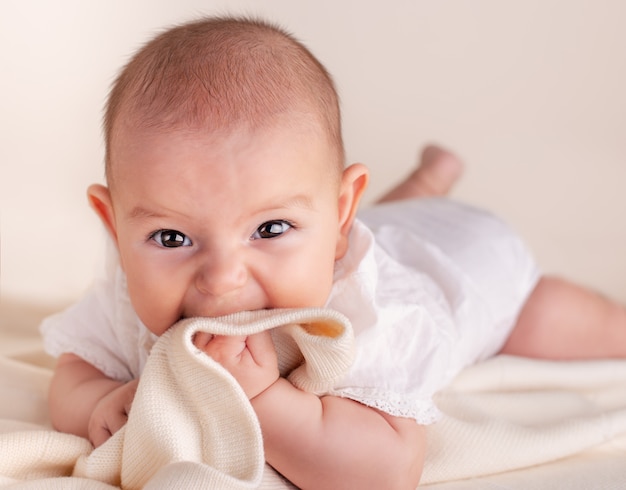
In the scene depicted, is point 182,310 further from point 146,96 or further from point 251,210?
point 146,96

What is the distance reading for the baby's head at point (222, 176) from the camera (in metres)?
1.07

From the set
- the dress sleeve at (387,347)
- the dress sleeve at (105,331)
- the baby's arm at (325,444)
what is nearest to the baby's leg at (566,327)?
the dress sleeve at (387,347)

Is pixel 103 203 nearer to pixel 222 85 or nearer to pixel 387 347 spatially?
pixel 222 85

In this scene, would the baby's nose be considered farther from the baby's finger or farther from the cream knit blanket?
the baby's finger

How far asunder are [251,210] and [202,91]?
150mm

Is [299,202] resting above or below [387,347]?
above

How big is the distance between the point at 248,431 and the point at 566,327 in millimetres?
820

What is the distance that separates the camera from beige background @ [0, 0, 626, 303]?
2.25m

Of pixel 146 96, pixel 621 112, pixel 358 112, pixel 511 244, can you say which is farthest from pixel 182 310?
pixel 621 112

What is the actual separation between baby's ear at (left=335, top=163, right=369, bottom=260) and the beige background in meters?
0.84

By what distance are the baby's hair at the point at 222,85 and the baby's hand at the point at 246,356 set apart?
246mm

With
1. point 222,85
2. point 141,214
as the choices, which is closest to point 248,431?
point 141,214

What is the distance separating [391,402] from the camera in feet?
3.99

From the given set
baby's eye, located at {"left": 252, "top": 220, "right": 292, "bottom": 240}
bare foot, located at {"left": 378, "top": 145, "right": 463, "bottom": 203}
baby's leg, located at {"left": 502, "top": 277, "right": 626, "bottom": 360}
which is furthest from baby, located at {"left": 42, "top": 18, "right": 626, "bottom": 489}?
bare foot, located at {"left": 378, "top": 145, "right": 463, "bottom": 203}
